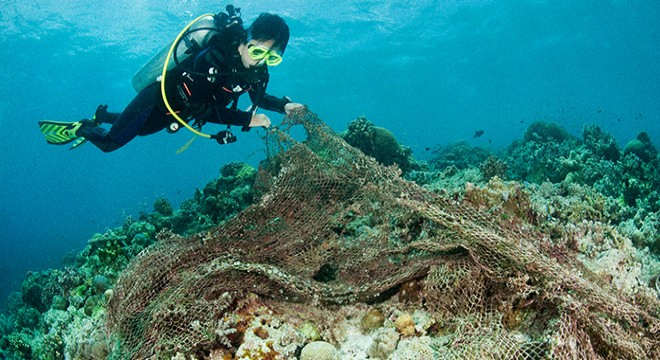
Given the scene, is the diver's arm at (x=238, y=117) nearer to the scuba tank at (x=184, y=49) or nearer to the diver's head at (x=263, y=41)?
the diver's head at (x=263, y=41)

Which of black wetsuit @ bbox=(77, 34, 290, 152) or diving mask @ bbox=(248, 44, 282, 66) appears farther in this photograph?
black wetsuit @ bbox=(77, 34, 290, 152)

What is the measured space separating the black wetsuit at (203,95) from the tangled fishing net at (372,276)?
1.77 m

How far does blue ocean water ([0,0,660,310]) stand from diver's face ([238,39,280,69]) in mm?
1489

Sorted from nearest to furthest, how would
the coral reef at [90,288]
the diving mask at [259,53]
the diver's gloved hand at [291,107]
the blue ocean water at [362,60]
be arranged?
1. the coral reef at [90,288]
2. the diver's gloved hand at [291,107]
3. the diving mask at [259,53]
4. the blue ocean water at [362,60]

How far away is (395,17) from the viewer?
41.2 metres

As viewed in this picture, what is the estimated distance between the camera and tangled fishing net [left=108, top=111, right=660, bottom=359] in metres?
2.37

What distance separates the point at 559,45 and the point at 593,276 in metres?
68.6

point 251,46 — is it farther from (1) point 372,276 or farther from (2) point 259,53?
(1) point 372,276

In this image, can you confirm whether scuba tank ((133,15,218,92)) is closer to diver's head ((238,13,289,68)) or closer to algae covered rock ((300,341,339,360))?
diver's head ((238,13,289,68))

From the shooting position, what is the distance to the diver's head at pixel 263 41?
5191 mm

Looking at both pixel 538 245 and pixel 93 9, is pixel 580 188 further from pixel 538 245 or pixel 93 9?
pixel 93 9

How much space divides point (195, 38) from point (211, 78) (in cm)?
89

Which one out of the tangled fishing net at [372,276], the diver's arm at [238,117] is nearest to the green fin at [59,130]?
the diver's arm at [238,117]

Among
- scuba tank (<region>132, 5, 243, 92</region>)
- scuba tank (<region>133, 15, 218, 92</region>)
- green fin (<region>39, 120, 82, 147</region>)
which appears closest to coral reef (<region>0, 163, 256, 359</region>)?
green fin (<region>39, 120, 82, 147</region>)
